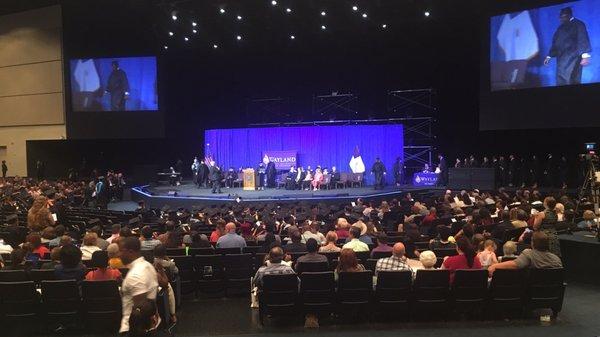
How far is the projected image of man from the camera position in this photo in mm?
18219

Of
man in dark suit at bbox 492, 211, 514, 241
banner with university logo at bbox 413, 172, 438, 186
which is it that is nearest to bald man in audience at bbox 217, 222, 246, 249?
man in dark suit at bbox 492, 211, 514, 241

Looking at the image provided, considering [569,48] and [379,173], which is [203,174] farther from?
[569,48]

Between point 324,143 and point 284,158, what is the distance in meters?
2.30

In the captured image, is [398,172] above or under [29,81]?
under

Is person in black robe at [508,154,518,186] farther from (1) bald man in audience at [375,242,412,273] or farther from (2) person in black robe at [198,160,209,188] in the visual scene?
(1) bald man in audience at [375,242,412,273]

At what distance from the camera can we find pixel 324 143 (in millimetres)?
26281

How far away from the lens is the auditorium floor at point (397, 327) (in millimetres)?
6258

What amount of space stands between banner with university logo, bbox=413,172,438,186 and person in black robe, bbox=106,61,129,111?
17.2 metres

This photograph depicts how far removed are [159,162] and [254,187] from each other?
9815 mm

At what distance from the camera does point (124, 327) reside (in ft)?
16.6

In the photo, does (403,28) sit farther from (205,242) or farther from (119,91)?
(205,242)

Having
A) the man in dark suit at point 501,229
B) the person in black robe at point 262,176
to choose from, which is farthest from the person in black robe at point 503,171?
the man in dark suit at point 501,229

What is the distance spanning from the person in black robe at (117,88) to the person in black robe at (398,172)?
15983mm

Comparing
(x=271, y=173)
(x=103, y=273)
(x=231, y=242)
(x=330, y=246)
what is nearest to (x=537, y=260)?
(x=330, y=246)
